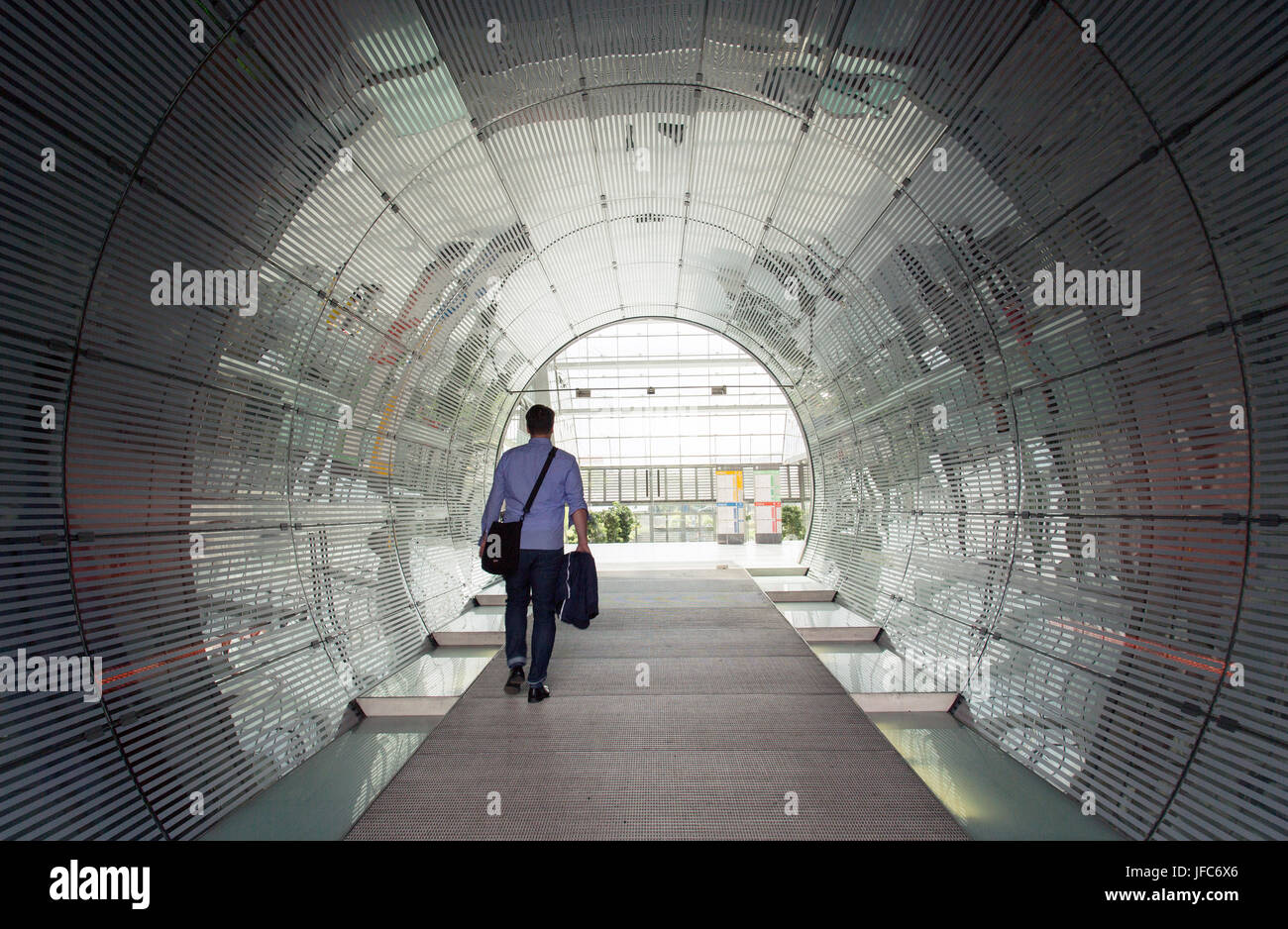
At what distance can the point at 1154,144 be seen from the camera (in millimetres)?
3031

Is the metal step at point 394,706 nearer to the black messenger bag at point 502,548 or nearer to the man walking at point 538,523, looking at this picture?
the man walking at point 538,523

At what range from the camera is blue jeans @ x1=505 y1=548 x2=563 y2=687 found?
4.34 meters

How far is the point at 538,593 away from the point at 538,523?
1.80ft

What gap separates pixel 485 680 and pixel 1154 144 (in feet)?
19.0

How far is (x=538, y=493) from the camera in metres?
4.38

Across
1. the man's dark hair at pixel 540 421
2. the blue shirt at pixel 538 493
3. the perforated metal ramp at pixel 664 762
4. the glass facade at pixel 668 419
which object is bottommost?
the perforated metal ramp at pixel 664 762

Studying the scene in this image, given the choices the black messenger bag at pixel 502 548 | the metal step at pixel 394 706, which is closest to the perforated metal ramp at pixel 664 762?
the metal step at pixel 394 706

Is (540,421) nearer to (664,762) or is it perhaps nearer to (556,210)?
(664,762)

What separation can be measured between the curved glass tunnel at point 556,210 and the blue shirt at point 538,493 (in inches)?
79.0

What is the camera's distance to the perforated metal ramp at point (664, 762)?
9.25 ft

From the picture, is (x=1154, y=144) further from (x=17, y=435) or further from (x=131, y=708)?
(x=131, y=708)

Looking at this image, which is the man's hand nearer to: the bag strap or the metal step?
the bag strap

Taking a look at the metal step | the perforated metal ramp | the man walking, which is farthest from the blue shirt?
the metal step

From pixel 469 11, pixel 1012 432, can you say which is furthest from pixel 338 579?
pixel 1012 432
